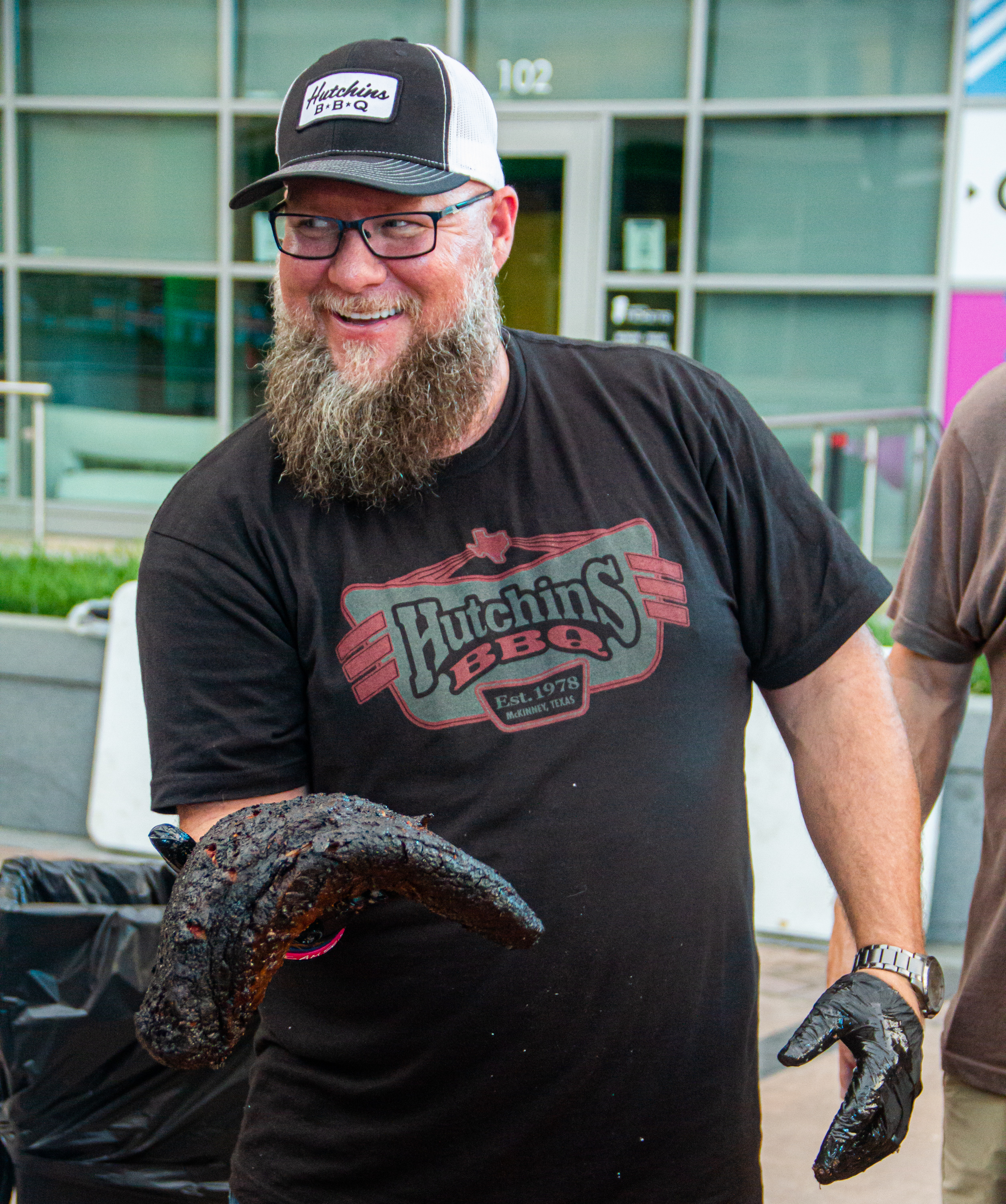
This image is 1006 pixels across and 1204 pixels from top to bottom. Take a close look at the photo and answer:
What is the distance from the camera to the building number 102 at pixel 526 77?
7906 millimetres

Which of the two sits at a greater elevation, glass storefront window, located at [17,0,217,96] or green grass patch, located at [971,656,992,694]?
glass storefront window, located at [17,0,217,96]

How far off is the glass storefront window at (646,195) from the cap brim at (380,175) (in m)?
6.25

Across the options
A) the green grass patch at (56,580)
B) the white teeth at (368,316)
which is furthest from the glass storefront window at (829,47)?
the white teeth at (368,316)

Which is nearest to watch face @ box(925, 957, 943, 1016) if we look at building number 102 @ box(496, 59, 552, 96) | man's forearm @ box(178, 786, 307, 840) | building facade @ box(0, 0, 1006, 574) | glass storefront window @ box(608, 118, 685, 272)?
man's forearm @ box(178, 786, 307, 840)

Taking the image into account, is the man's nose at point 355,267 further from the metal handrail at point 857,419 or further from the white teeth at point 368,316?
the metal handrail at point 857,419

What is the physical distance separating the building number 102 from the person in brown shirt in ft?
20.8

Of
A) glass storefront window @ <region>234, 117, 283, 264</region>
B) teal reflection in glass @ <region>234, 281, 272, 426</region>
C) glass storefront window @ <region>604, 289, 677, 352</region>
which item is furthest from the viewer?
teal reflection in glass @ <region>234, 281, 272, 426</region>

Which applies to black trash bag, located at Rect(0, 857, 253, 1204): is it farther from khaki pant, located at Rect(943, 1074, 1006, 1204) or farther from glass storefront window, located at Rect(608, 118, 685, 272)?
glass storefront window, located at Rect(608, 118, 685, 272)

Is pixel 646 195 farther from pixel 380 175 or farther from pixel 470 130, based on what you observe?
pixel 380 175

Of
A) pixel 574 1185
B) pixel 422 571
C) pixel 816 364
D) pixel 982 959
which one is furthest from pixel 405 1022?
pixel 816 364

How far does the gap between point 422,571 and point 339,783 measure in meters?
0.31

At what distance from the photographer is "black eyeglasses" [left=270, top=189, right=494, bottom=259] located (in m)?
1.88

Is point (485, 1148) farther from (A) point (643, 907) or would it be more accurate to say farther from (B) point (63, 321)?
(B) point (63, 321)

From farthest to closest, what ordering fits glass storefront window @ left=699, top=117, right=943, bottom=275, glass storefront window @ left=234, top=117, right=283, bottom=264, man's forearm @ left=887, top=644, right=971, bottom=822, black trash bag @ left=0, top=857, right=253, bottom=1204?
glass storefront window @ left=234, top=117, right=283, bottom=264
glass storefront window @ left=699, top=117, right=943, bottom=275
black trash bag @ left=0, top=857, right=253, bottom=1204
man's forearm @ left=887, top=644, right=971, bottom=822
